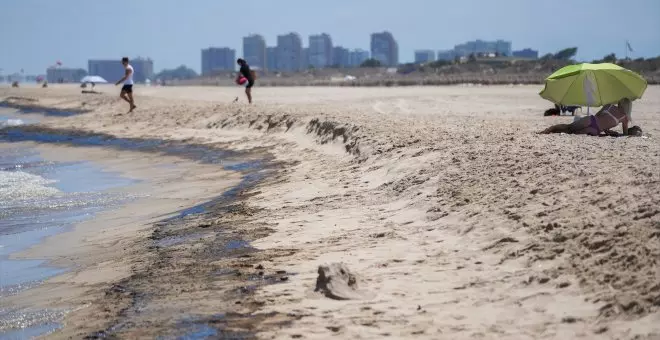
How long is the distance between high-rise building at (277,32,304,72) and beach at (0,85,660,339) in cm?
14614

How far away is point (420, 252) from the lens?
276 inches

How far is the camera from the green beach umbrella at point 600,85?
480 inches

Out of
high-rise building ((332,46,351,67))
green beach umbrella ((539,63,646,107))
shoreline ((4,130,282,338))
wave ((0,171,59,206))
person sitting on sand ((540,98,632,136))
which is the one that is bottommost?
wave ((0,171,59,206))

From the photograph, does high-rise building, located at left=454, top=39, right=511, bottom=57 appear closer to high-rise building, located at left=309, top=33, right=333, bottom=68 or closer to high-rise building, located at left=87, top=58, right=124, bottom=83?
high-rise building, located at left=309, top=33, right=333, bottom=68

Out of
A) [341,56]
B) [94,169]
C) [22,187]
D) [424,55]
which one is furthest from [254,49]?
[22,187]

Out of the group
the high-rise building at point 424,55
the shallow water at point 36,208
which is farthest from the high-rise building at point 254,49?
the shallow water at point 36,208

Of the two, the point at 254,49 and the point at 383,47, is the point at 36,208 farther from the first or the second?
the point at 254,49

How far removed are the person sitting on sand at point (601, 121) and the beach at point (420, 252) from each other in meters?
0.88

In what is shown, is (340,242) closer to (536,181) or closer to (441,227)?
(441,227)

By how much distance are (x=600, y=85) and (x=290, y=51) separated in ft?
488

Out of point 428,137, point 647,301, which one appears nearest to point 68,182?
point 428,137

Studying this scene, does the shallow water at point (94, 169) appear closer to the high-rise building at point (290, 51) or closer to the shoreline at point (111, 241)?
the shoreline at point (111, 241)

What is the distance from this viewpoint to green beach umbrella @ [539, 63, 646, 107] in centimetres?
1218

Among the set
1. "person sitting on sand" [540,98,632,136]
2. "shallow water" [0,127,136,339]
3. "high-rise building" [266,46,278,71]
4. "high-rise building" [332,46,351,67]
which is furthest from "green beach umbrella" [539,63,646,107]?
"high-rise building" [332,46,351,67]
